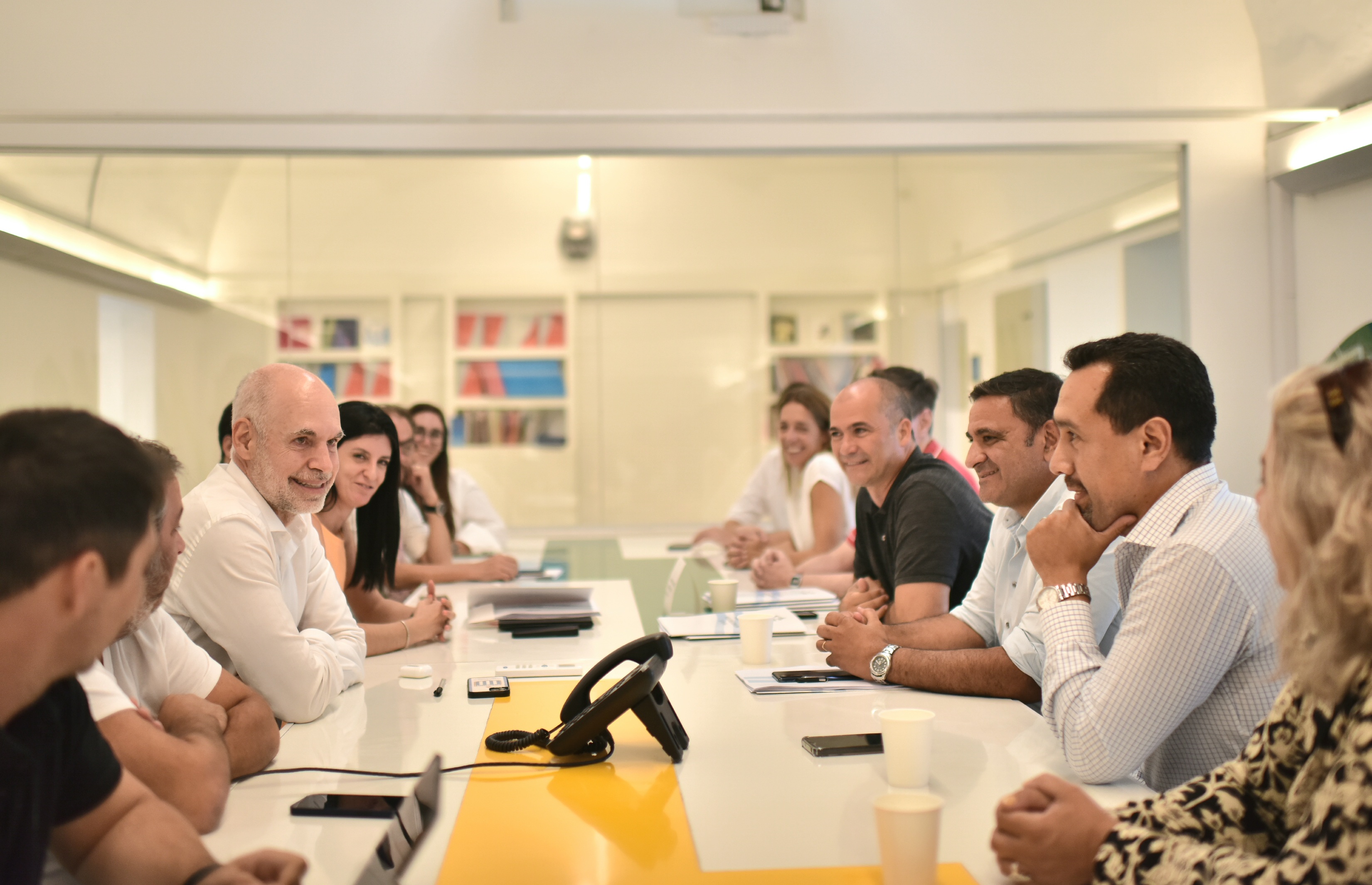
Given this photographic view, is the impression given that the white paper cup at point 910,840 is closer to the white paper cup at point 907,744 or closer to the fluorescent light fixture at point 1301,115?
the white paper cup at point 907,744

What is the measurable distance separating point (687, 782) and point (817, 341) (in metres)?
4.77

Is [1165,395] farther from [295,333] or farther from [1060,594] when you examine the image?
[295,333]

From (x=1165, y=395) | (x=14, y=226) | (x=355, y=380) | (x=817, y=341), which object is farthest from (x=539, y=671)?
(x=14, y=226)

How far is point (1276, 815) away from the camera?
1284 mm

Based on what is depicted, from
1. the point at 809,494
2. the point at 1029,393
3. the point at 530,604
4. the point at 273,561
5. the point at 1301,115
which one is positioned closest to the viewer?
the point at 273,561

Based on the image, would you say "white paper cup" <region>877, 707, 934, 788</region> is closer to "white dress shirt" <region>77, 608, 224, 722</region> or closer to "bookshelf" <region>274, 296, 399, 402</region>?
"white dress shirt" <region>77, 608, 224, 722</region>

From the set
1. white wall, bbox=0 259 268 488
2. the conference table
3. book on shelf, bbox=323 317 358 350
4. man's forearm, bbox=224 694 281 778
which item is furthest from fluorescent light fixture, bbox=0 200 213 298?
man's forearm, bbox=224 694 281 778

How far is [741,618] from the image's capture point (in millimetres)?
2438

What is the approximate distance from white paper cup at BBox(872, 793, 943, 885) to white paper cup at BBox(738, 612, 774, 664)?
Answer: 118 centimetres

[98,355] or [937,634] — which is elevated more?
[98,355]

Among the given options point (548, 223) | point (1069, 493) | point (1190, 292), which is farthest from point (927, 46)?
point (1069, 493)

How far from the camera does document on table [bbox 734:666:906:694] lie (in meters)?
2.17

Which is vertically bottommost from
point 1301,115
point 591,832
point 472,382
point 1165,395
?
point 591,832

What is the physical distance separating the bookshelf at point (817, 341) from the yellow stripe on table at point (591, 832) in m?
4.51
